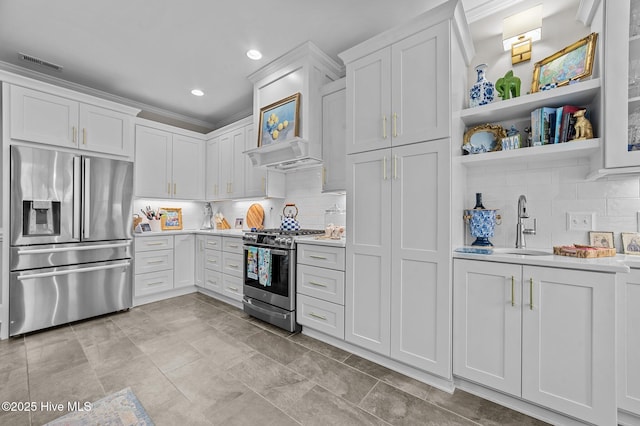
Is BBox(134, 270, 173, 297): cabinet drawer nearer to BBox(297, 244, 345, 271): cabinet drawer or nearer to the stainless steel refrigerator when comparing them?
the stainless steel refrigerator

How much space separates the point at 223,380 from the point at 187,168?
3312mm

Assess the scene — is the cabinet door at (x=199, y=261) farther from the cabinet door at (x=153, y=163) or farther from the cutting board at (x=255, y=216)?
the cabinet door at (x=153, y=163)

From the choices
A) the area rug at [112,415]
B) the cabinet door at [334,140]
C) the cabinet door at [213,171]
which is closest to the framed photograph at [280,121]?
the cabinet door at [334,140]

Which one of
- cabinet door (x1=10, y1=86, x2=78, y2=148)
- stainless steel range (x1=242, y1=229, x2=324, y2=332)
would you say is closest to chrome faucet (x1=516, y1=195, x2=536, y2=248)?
stainless steel range (x1=242, y1=229, x2=324, y2=332)

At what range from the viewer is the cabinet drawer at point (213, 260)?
3.68 m

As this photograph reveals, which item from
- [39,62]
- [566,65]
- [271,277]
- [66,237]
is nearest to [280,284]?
[271,277]

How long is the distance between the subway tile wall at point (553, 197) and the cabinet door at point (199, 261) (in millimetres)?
3451

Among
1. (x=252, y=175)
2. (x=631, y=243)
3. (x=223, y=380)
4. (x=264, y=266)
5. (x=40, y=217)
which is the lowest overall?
(x=223, y=380)

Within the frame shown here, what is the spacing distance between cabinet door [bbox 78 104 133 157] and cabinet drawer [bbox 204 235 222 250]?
1486 mm

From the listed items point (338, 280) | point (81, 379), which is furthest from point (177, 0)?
point (81, 379)

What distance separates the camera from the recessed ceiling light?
9.18ft

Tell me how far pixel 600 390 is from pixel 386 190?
5.18ft

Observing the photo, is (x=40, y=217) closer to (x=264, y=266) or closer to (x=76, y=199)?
(x=76, y=199)

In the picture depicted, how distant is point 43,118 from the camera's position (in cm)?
285
